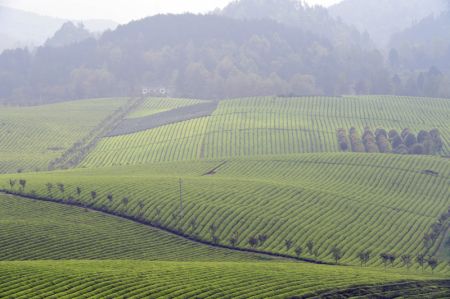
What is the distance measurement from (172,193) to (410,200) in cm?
4170

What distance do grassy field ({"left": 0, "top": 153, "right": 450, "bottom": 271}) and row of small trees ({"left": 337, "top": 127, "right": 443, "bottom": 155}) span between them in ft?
50.3

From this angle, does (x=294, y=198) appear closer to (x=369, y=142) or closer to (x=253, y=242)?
(x=253, y=242)

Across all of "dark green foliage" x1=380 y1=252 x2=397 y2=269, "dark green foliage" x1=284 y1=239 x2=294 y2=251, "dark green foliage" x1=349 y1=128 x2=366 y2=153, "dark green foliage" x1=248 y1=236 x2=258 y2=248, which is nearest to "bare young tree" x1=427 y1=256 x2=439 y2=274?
"dark green foliage" x1=380 y1=252 x2=397 y2=269

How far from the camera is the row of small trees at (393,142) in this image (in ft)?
539

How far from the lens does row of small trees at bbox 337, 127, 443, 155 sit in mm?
164375

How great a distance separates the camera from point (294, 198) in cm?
11669

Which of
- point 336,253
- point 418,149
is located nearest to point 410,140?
point 418,149

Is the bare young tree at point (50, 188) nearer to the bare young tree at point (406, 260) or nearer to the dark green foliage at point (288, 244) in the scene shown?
the dark green foliage at point (288, 244)

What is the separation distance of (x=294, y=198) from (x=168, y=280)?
50991mm

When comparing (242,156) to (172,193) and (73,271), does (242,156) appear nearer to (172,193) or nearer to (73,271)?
(172,193)

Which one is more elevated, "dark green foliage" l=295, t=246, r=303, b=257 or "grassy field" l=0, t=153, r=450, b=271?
"grassy field" l=0, t=153, r=450, b=271

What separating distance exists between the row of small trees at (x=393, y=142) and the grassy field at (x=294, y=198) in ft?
50.3

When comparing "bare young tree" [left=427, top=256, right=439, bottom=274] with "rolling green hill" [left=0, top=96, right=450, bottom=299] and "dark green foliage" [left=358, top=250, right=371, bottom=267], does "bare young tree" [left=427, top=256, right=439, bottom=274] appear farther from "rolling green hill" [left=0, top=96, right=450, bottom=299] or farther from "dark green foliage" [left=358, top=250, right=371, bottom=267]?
"dark green foliage" [left=358, top=250, right=371, bottom=267]

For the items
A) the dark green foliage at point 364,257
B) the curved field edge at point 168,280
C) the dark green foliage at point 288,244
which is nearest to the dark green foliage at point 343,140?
the dark green foliage at point 288,244
